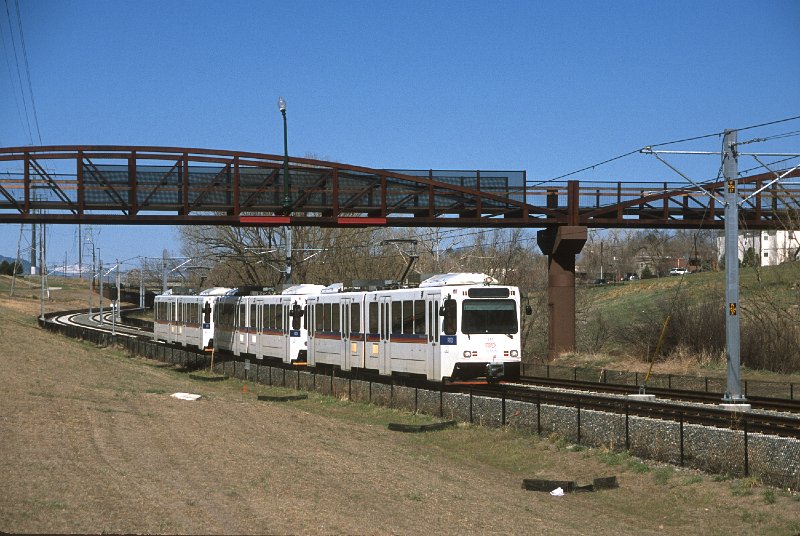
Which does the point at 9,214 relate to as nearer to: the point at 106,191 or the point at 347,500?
the point at 106,191

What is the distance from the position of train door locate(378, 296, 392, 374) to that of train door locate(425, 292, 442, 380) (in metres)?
2.77

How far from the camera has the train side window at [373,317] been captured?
32312 millimetres

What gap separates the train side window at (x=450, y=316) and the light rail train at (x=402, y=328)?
28 millimetres

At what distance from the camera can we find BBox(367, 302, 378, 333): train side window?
106ft

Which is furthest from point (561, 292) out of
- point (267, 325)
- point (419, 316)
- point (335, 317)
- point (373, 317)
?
point (419, 316)

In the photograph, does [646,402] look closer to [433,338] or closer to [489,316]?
[489,316]

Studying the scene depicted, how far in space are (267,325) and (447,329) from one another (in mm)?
17164

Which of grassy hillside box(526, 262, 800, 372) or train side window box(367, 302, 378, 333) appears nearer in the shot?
train side window box(367, 302, 378, 333)

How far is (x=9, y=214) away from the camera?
132ft

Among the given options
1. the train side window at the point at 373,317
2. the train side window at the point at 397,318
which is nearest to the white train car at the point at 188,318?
the train side window at the point at 373,317

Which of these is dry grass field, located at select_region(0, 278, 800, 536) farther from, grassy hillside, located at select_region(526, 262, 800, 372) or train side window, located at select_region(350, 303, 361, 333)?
grassy hillside, located at select_region(526, 262, 800, 372)

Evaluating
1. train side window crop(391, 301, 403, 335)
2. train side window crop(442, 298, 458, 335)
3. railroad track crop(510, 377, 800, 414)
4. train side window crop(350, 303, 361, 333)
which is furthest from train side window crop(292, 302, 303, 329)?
train side window crop(442, 298, 458, 335)

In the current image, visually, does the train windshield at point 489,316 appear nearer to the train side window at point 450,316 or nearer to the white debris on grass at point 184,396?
the train side window at point 450,316

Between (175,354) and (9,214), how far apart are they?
1224 centimetres
